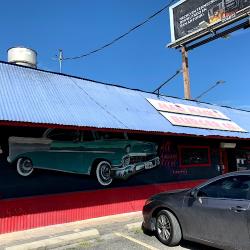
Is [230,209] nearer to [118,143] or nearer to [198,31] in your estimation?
[118,143]

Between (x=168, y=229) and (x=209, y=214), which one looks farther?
(x=168, y=229)

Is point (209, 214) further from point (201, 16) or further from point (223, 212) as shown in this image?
point (201, 16)

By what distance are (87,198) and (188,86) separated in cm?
1164

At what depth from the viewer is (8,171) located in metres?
9.20

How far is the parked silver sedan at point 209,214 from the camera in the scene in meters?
6.47

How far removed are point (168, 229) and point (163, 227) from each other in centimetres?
15

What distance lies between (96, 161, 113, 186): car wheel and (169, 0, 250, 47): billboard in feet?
41.0

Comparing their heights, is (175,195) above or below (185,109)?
below

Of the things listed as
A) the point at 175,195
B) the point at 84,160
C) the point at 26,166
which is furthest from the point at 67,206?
the point at 175,195

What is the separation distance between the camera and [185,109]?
15734 mm

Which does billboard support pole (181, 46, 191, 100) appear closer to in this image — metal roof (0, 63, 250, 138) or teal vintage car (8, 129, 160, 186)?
metal roof (0, 63, 250, 138)

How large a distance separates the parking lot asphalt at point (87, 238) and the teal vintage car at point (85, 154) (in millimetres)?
1502

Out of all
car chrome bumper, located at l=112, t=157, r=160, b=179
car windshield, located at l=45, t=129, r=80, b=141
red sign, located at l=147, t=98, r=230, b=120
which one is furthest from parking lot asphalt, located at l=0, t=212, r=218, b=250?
red sign, located at l=147, t=98, r=230, b=120

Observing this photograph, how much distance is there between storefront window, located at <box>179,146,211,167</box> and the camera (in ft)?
46.0
